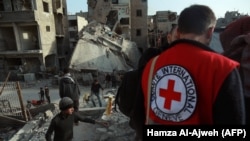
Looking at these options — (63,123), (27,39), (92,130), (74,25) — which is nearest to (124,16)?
(74,25)

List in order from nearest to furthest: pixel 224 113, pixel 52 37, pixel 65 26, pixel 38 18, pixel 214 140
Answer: pixel 224 113 → pixel 214 140 → pixel 38 18 → pixel 52 37 → pixel 65 26

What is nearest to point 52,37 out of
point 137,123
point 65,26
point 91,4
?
point 65,26

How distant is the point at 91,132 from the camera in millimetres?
6945

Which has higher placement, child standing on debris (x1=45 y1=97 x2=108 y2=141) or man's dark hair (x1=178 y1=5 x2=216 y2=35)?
man's dark hair (x1=178 y1=5 x2=216 y2=35)

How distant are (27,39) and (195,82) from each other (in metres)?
26.5

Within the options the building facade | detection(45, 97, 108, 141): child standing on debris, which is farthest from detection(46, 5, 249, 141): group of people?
the building facade

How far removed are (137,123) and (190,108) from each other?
1.85ft

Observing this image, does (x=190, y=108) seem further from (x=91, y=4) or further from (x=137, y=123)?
(x=91, y=4)

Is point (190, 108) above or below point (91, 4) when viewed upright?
below

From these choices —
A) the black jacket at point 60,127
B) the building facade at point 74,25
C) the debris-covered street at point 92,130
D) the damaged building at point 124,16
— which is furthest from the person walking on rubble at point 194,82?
the building facade at point 74,25

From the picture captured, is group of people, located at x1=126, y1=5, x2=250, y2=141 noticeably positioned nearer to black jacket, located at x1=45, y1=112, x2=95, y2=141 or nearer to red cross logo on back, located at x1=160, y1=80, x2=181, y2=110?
red cross logo on back, located at x1=160, y1=80, x2=181, y2=110

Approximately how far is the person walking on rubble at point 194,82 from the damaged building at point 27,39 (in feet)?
77.2

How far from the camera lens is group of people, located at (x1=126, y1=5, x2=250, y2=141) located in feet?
4.39

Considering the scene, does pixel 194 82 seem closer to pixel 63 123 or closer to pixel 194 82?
pixel 194 82
